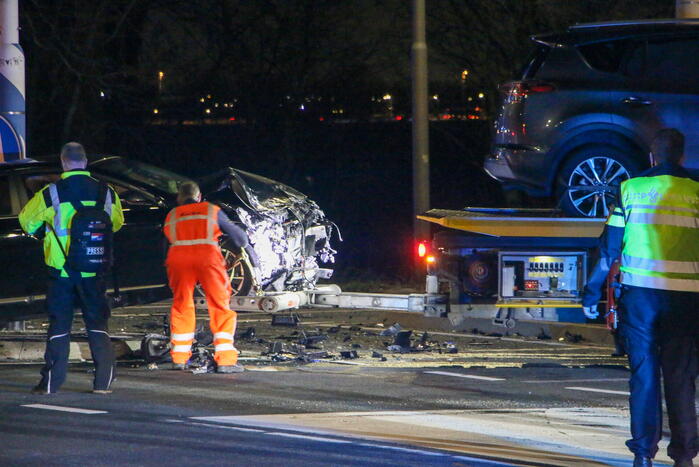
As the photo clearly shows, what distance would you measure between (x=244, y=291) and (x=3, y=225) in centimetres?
252

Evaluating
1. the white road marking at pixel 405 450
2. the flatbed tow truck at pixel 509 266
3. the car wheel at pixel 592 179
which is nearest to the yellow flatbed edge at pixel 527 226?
the flatbed tow truck at pixel 509 266

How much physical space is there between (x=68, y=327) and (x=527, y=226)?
4.27m

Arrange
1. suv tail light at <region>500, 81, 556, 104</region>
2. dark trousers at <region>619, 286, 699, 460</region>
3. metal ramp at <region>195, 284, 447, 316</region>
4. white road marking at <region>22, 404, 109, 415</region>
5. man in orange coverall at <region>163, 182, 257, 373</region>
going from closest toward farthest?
dark trousers at <region>619, 286, 699, 460</region>
white road marking at <region>22, 404, 109, 415</region>
man in orange coverall at <region>163, 182, 257, 373</region>
suv tail light at <region>500, 81, 556, 104</region>
metal ramp at <region>195, 284, 447, 316</region>

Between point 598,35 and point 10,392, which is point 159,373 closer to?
point 10,392

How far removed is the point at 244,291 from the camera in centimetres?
1197

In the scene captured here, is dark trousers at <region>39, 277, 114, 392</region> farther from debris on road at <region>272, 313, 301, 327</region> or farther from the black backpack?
debris on road at <region>272, 313, 301, 327</region>

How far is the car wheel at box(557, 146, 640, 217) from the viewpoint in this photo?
34.6ft

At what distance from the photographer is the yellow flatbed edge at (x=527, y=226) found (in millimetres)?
10461

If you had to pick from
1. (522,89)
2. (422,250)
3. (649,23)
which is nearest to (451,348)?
(422,250)

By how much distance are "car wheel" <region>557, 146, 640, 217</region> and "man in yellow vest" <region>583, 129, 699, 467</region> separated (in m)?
4.27

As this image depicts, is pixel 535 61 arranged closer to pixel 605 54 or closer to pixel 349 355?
pixel 605 54

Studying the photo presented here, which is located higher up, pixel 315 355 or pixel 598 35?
pixel 598 35

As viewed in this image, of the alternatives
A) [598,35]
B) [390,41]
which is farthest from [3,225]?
[390,41]

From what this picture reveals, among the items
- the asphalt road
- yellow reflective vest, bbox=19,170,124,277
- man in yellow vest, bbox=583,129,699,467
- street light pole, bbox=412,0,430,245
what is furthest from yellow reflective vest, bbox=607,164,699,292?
street light pole, bbox=412,0,430,245
